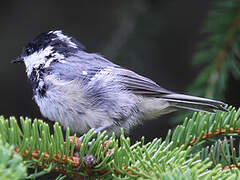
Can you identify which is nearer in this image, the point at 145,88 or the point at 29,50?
the point at 145,88

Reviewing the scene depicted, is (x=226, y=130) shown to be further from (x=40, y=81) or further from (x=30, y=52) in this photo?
(x=30, y=52)

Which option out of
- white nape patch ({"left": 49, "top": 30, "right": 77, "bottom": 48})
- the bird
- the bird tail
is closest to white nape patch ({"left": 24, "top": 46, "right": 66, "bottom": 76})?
the bird

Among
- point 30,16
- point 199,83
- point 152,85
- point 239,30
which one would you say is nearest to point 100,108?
point 152,85

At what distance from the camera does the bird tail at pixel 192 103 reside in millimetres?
2826

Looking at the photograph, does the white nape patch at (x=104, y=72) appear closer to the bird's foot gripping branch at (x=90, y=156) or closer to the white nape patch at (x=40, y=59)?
the white nape patch at (x=40, y=59)

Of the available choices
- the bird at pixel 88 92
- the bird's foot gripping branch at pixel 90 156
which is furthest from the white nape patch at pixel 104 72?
the bird's foot gripping branch at pixel 90 156

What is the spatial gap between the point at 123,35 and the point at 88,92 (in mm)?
993

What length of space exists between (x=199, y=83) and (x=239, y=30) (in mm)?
571

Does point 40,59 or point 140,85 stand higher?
point 40,59

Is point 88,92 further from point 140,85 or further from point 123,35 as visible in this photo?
point 123,35

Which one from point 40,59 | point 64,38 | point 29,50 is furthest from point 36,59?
point 64,38

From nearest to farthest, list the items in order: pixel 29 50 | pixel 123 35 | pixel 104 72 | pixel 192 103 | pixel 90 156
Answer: pixel 90 156, pixel 192 103, pixel 104 72, pixel 29 50, pixel 123 35

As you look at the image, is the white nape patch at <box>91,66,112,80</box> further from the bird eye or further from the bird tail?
the bird eye

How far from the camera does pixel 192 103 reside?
3041mm
